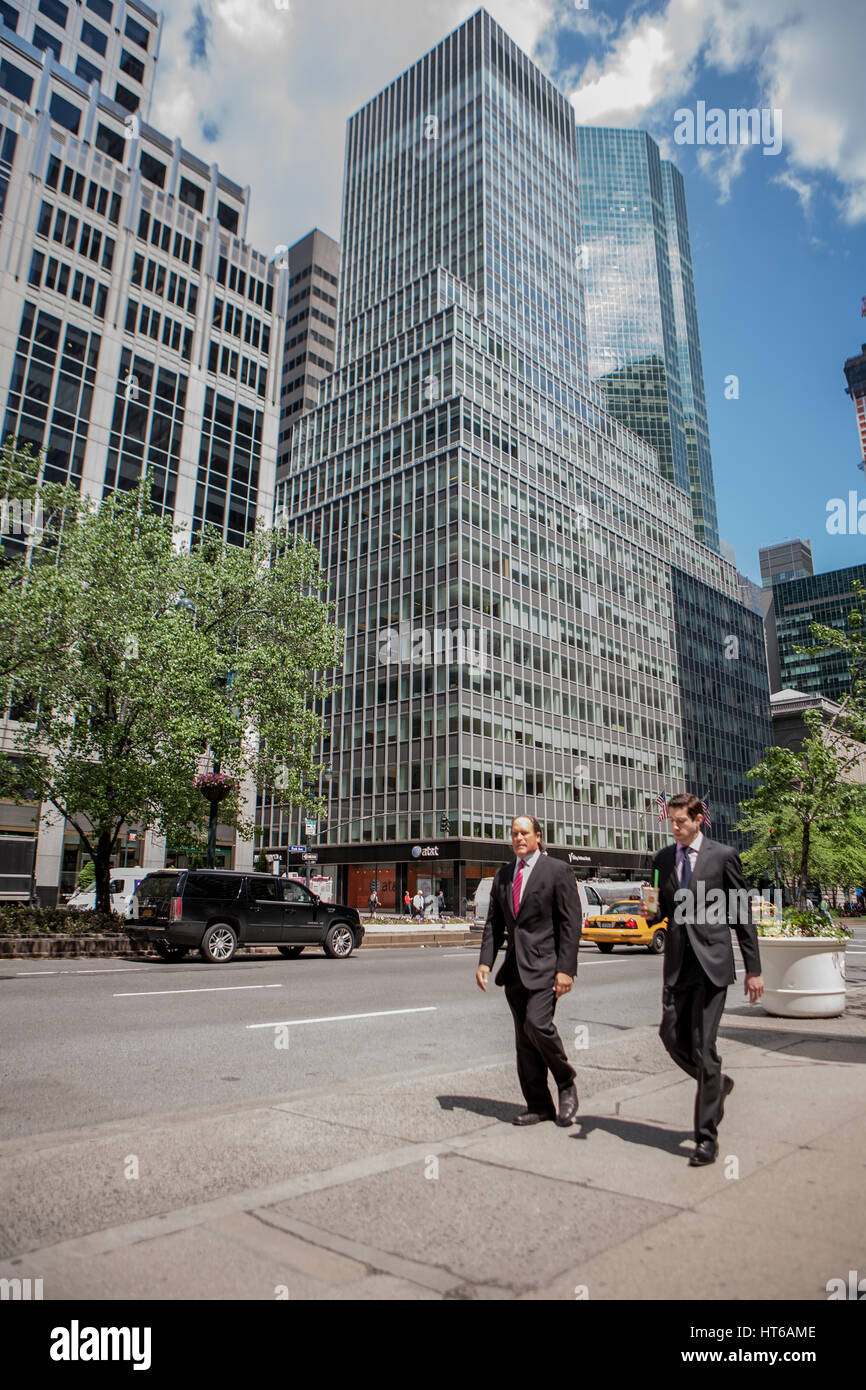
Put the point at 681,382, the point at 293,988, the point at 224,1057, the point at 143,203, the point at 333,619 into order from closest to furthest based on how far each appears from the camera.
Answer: the point at 224,1057 < the point at 293,988 < the point at 143,203 < the point at 333,619 < the point at 681,382

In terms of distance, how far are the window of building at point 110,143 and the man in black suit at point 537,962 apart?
66.0 m

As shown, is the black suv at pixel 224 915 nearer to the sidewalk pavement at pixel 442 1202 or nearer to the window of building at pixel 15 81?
the sidewalk pavement at pixel 442 1202

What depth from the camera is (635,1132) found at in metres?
4.95

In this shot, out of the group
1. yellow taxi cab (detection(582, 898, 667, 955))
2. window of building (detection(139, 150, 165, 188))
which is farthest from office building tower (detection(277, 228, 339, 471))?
yellow taxi cab (detection(582, 898, 667, 955))

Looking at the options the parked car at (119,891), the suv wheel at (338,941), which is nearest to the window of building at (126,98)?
the parked car at (119,891)

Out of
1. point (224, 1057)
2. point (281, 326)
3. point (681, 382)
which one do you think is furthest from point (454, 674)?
point (681, 382)

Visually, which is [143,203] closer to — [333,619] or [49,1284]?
[333,619]

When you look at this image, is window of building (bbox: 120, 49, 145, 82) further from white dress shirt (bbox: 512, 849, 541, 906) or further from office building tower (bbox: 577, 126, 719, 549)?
office building tower (bbox: 577, 126, 719, 549)

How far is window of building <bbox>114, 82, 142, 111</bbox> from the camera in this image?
198 feet

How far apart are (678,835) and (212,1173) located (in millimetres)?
3256

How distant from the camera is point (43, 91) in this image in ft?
170

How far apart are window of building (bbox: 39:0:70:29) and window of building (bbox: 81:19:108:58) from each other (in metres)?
1.27

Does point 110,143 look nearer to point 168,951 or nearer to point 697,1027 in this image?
point 168,951

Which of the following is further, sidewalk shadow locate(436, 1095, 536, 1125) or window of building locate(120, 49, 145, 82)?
window of building locate(120, 49, 145, 82)
